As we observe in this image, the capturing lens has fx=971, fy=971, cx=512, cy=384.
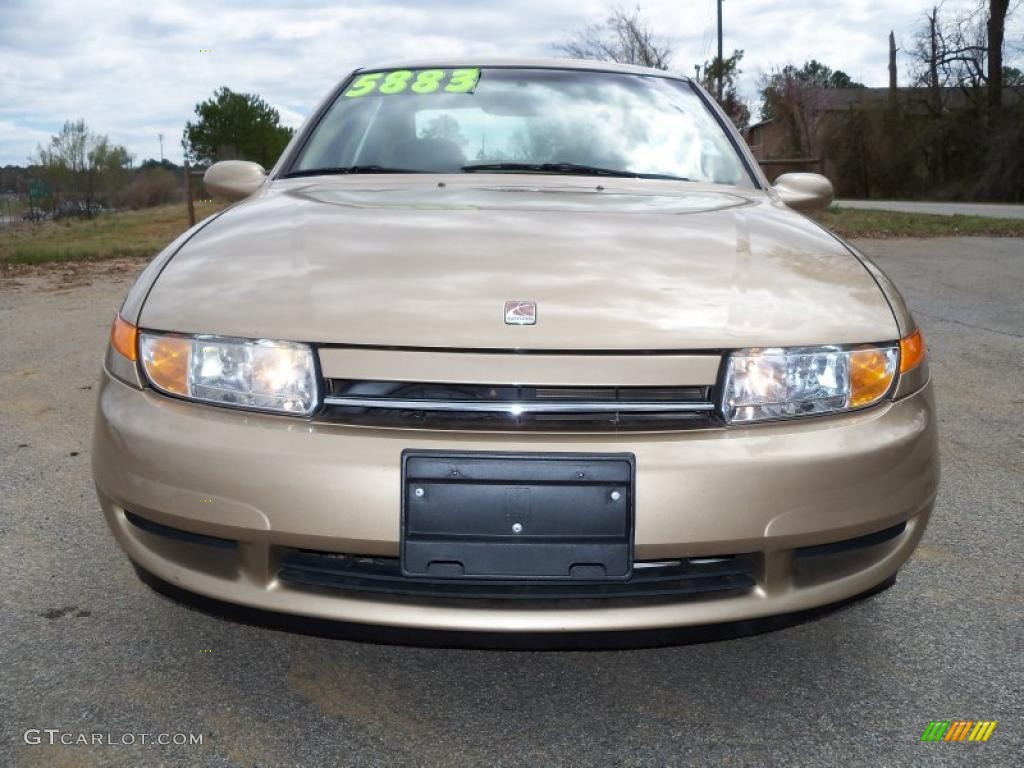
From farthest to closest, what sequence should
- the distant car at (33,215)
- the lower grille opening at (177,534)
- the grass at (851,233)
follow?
1. the distant car at (33,215)
2. the grass at (851,233)
3. the lower grille opening at (177,534)

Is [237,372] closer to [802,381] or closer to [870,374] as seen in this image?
[802,381]

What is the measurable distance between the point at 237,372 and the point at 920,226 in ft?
50.0

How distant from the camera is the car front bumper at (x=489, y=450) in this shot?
5.24 feet

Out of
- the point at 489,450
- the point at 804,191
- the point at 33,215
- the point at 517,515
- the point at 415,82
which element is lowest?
the point at 517,515

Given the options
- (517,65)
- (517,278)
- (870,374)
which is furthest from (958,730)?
(517,65)

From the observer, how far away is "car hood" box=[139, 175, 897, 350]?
1721mm

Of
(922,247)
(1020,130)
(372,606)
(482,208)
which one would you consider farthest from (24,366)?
(1020,130)

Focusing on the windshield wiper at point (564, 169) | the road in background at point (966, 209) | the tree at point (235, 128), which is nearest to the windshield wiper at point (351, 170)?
the windshield wiper at point (564, 169)

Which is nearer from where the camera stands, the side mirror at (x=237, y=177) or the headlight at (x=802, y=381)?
the headlight at (x=802, y=381)

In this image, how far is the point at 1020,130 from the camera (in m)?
33.6

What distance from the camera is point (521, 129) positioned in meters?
2.98

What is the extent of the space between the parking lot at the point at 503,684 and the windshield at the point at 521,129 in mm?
1301

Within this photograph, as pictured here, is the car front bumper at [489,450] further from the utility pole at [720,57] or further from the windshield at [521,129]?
the utility pole at [720,57]

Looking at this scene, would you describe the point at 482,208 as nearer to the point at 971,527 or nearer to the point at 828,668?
the point at 828,668
